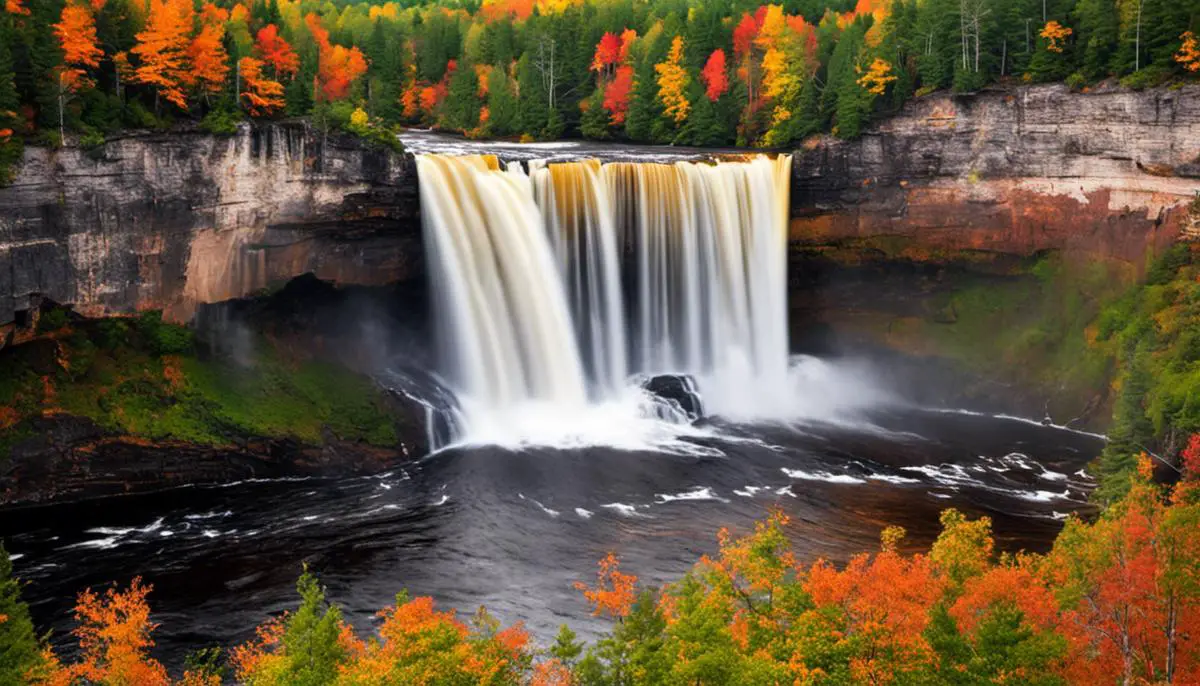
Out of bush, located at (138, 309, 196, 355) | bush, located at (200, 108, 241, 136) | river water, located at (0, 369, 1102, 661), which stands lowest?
river water, located at (0, 369, 1102, 661)

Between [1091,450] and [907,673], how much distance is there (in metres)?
35.6

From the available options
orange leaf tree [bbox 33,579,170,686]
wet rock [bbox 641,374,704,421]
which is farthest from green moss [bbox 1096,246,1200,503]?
orange leaf tree [bbox 33,579,170,686]

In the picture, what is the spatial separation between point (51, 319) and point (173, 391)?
5.65 meters

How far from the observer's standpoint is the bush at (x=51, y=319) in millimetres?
45375

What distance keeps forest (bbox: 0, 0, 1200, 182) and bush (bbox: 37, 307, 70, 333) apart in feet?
21.3

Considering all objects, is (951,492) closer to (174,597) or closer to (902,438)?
(902,438)

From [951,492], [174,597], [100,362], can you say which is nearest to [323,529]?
[174,597]

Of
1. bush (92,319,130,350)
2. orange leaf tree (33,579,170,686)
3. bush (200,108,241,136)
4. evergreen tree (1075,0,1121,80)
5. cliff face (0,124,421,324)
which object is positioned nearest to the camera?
orange leaf tree (33,579,170,686)

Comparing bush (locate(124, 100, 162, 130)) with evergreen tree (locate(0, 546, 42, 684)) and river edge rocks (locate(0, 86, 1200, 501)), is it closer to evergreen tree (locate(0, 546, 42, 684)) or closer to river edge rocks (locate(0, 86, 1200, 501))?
river edge rocks (locate(0, 86, 1200, 501))

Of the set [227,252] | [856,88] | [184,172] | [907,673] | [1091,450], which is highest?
[856,88]

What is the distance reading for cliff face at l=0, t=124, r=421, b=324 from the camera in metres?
44.4

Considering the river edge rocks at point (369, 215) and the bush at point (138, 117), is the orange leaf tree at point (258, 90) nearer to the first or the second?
the river edge rocks at point (369, 215)

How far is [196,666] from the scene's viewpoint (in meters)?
29.7

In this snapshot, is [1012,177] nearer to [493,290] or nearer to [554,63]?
[493,290]
